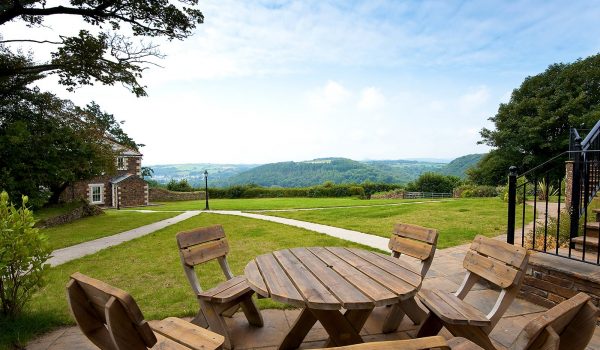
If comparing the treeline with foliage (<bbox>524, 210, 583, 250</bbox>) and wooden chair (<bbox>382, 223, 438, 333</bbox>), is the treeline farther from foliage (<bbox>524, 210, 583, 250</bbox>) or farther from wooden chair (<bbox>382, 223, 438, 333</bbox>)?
wooden chair (<bbox>382, 223, 438, 333</bbox>)

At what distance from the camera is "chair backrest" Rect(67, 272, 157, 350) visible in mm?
1498

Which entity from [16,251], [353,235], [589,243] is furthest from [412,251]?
[353,235]

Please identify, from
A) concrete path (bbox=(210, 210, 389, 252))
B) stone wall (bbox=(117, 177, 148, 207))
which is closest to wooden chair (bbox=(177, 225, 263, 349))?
concrete path (bbox=(210, 210, 389, 252))

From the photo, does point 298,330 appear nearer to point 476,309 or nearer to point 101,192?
point 476,309

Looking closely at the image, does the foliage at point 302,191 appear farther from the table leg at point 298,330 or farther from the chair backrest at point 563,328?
the chair backrest at point 563,328

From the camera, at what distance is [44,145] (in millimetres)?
12766

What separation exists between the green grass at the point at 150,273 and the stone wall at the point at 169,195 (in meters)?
25.7

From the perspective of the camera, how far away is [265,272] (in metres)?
2.61

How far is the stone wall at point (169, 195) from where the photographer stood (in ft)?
111

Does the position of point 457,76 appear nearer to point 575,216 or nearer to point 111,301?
point 575,216

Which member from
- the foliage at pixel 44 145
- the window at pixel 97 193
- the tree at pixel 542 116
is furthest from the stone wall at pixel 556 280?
the window at pixel 97 193

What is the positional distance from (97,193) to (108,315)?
3252 centimetres

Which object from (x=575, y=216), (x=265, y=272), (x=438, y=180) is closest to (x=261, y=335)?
(x=265, y=272)

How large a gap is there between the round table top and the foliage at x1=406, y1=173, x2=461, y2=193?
113 ft
